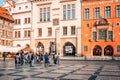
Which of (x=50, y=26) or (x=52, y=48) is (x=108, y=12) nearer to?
(x=50, y=26)

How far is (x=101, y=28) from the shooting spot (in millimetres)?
45875

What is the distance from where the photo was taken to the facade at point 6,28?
50.4 m

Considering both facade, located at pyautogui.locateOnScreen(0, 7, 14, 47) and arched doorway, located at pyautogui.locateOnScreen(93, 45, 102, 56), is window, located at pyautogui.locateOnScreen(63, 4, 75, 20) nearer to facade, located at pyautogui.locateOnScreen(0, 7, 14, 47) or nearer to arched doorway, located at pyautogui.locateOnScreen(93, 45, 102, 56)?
arched doorway, located at pyautogui.locateOnScreen(93, 45, 102, 56)

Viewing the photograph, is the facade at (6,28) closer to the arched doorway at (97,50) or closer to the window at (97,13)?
the arched doorway at (97,50)

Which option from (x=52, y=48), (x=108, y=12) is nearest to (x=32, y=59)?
(x=52, y=48)

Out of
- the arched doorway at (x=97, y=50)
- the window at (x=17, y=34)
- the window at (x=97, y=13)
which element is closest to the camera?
the arched doorway at (x=97, y=50)

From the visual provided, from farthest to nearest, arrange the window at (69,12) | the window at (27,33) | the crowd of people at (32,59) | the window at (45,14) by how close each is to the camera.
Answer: the window at (27,33) → the window at (45,14) → the window at (69,12) → the crowd of people at (32,59)

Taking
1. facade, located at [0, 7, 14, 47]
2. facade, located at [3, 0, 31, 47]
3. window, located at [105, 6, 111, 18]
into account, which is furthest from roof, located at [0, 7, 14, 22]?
window, located at [105, 6, 111, 18]

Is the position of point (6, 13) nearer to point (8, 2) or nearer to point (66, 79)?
point (8, 2)

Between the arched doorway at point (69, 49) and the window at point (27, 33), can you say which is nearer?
the arched doorway at point (69, 49)

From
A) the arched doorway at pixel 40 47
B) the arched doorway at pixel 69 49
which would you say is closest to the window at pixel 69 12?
the arched doorway at pixel 69 49

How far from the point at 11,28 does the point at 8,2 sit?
8049 millimetres

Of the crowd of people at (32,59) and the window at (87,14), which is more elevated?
the window at (87,14)

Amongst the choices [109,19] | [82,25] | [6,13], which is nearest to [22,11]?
[6,13]
